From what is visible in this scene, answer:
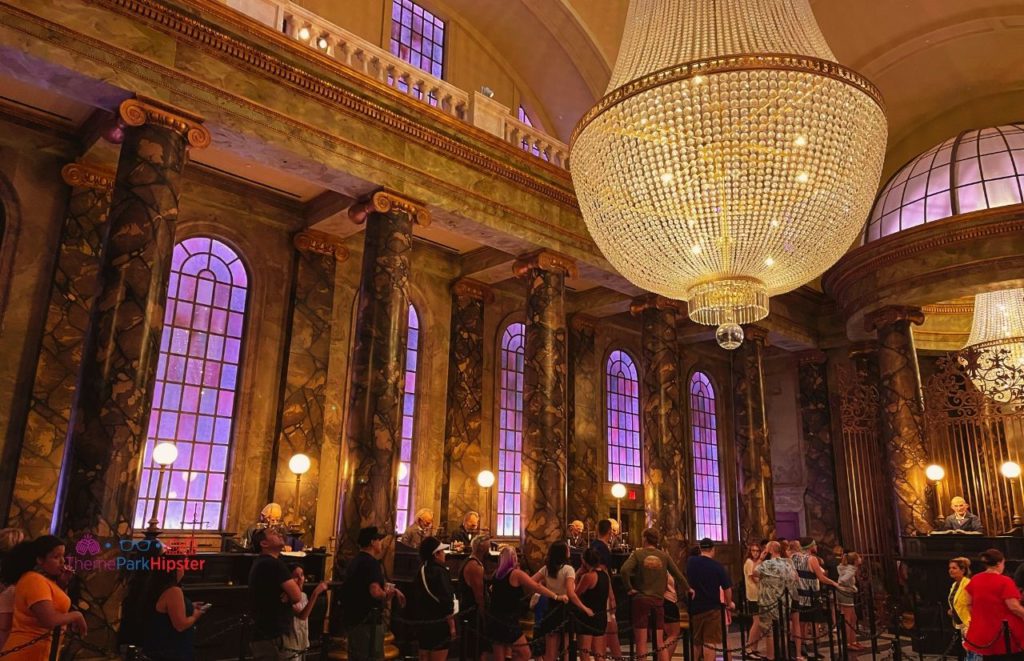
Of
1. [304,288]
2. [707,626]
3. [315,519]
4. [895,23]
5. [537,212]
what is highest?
[895,23]

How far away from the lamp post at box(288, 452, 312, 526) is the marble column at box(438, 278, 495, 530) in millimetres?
2979

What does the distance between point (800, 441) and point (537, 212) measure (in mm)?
11636

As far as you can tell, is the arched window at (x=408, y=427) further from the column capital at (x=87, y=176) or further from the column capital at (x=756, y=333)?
the column capital at (x=756, y=333)

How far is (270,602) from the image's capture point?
5.37 meters

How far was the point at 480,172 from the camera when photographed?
39.0 ft

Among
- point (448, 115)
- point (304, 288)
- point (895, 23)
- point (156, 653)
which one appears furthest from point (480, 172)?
point (895, 23)

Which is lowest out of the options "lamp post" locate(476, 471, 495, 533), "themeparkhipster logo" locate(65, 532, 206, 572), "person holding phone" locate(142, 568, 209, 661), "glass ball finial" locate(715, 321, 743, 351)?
"person holding phone" locate(142, 568, 209, 661)

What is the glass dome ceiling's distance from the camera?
577 inches

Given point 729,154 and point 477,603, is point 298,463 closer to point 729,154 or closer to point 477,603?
point 477,603

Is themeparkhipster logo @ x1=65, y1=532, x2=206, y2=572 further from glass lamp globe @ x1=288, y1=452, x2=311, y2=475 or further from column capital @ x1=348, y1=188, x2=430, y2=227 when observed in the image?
column capital @ x1=348, y1=188, x2=430, y2=227

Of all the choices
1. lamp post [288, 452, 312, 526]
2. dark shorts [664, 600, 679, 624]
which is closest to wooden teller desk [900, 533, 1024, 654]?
dark shorts [664, 600, 679, 624]

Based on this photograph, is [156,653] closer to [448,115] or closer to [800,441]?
[448,115]

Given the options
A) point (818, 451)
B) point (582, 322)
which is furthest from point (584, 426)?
point (818, 451)

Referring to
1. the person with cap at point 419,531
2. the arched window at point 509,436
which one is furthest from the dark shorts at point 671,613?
→ the arched window at point 509,436
